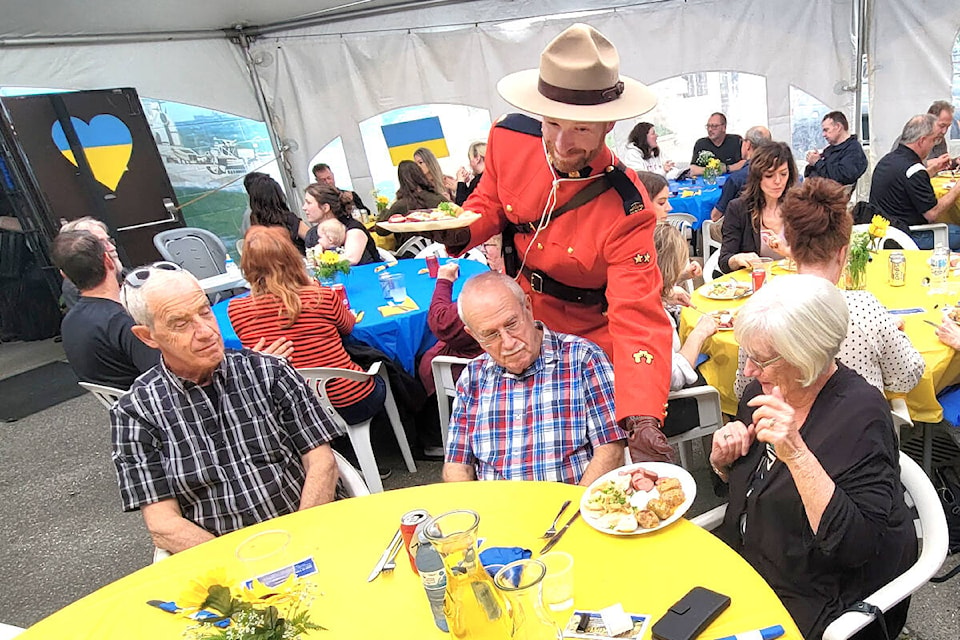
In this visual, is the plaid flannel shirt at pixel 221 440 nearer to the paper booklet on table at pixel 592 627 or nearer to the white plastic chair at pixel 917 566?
the paper booklet on table at pixel 592 627

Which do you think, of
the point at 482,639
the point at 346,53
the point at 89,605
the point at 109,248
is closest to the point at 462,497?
the point at 482,639

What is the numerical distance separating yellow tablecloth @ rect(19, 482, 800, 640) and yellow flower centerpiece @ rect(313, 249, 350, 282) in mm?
2817

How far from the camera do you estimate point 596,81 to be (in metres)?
1.75

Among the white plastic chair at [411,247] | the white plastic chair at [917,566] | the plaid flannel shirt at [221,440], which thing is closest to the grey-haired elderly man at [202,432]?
the plaid flannel shirt at [221,440]

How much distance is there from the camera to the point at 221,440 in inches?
79.8

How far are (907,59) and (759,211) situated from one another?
475 centimetres

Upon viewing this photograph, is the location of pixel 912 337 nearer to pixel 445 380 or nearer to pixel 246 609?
pixel 445 380

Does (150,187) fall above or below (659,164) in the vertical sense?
above

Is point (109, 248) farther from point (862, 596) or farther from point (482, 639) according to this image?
point (862, 596)

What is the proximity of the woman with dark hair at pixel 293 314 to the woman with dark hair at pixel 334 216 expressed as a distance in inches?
68.8

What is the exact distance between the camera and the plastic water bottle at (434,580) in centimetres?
124

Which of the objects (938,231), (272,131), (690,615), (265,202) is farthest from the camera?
(272,131)

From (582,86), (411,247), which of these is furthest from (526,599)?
(411,247)

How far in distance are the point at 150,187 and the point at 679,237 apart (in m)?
6.62
